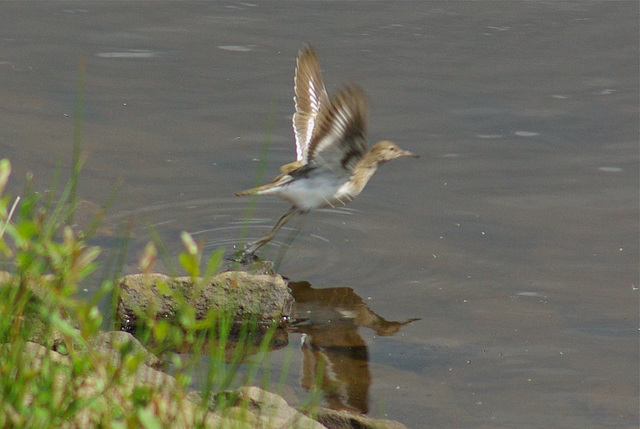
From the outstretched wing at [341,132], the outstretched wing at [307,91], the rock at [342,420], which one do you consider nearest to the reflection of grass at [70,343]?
the rock at [342,420]

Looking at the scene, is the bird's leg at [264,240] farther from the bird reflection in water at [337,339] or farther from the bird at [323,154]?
the bird reflection in water at [337,339]

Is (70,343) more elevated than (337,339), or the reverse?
(70,343)

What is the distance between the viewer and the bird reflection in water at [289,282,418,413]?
5797 mm

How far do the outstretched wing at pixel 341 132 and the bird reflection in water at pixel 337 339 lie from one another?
92 centimetres

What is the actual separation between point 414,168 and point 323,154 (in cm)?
230

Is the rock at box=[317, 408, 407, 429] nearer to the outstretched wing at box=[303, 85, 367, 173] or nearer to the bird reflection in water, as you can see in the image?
the bird reflection in water

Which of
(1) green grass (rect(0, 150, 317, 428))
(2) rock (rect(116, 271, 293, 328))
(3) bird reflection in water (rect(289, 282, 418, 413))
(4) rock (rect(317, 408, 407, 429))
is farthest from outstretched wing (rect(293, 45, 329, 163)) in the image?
(1) green grass (rect(0, 150, 317, 428))

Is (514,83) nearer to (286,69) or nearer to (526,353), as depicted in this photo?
(286,69)

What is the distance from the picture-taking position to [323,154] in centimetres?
730

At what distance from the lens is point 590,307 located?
722 centimetres

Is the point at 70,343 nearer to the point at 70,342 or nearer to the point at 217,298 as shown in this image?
the point at 70,342

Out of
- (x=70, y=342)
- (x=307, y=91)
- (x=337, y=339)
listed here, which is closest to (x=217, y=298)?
(x=337, y=339)

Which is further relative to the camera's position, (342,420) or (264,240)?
(264,240)

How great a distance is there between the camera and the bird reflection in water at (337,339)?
580 centimetres
